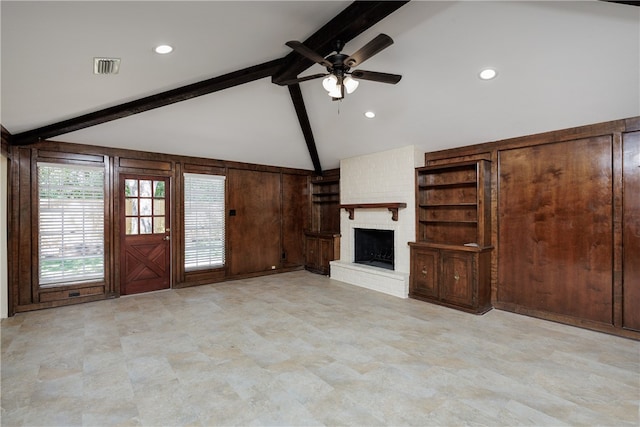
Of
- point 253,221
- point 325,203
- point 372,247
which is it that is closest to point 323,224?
point 325,203

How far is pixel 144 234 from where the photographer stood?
17.8ft

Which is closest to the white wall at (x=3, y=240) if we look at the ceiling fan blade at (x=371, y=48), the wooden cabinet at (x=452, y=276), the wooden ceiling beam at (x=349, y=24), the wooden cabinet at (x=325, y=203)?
the wooden ceiling beam at (x=349, y=24)

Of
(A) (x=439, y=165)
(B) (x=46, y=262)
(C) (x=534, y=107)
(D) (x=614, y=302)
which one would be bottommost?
(D) (x=614, y=302)

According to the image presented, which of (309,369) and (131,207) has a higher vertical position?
(131,207)

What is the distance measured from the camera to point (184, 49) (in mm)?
2793

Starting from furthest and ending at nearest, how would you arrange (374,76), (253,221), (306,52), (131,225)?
(253,221), (131,225), (374,76), (306,52)

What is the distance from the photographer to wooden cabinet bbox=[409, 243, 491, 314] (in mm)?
4359

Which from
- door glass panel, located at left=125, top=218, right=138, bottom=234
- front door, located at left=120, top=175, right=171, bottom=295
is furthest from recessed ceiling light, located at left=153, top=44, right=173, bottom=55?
door glass panel, located at left=125, top=218, right=138, bottom=234

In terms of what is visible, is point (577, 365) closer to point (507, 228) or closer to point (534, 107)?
point (507, 228)

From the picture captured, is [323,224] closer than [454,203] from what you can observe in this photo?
No

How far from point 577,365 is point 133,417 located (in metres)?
3.77

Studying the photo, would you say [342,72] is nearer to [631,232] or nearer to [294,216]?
[631,232]

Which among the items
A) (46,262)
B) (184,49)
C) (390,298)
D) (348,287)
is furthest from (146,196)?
(390,298)

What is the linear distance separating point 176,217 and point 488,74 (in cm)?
535
